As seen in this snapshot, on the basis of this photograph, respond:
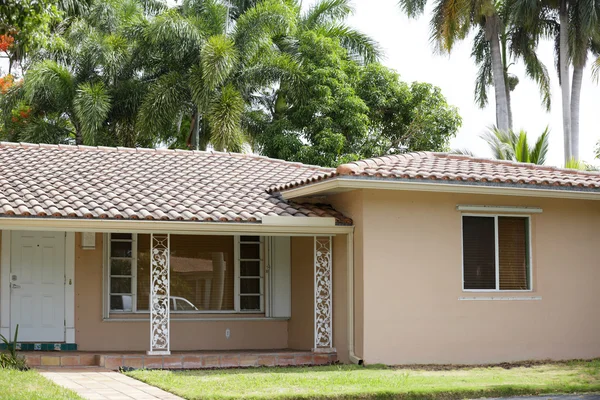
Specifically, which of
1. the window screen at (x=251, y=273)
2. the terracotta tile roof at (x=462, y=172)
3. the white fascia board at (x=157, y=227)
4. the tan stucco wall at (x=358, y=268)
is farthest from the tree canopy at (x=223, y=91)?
the tan stucco wall at (x=358, y=268)

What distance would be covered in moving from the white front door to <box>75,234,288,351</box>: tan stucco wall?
12.3 inches

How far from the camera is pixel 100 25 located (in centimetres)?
3172

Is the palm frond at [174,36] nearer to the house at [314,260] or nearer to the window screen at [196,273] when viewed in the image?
the house at [314,260]

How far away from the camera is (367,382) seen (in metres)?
11.0

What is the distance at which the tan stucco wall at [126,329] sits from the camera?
1487 centimetres

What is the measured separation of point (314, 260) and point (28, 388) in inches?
218

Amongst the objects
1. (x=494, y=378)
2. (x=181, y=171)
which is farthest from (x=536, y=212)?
(x=181, y=171)

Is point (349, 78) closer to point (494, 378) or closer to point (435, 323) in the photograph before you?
point (435, 323)

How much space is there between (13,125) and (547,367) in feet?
73.3

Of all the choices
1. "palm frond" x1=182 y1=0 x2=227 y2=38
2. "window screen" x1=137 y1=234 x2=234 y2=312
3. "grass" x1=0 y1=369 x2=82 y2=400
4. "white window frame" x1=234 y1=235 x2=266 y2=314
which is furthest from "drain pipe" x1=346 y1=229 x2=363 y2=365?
"palm frond" x1=182 y1=0 x2=227 y2=38

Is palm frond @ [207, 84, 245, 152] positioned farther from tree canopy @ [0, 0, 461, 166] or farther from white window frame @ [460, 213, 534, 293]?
white window frame @ [460, 213, 534, 293]

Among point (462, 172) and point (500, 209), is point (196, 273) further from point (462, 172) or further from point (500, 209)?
point (500, 209)

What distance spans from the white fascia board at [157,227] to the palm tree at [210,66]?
12627 mm

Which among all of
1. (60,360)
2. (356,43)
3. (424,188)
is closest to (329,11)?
(356,43)
